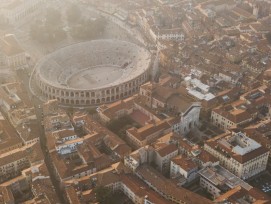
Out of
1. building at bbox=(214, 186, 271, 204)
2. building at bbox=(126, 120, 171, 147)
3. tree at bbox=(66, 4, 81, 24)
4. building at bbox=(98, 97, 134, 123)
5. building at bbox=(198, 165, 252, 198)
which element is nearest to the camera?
building at bbox=(214, 186, 271, 204)

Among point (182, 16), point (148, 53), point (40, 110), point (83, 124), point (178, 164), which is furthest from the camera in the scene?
point (182, 16)

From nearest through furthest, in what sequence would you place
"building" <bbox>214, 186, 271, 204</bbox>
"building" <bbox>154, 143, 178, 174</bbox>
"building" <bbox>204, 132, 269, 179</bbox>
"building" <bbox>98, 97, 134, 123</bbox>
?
"building" <bbox>214, 186, 271, 204</bbox> → "building" <bbox>204, 132, 269, 179</bbox> → "building" <bbox>154, 143, 178, 174</bbox> → "building" <bbox>98, 97, 134, 123</bbox>

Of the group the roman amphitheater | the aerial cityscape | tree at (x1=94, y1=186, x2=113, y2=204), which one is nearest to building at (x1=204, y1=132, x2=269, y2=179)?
the aerial cityscape

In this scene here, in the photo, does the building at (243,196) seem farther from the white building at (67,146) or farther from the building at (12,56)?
the building at (12,56)

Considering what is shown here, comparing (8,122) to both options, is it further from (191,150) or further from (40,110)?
(191,150)

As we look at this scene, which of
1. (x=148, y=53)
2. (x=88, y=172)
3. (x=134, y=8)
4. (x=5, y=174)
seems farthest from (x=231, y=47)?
(x=5, y=174)

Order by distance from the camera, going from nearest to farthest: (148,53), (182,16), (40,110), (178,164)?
(178,164) < (40,110) < (148,53) < (182,16)

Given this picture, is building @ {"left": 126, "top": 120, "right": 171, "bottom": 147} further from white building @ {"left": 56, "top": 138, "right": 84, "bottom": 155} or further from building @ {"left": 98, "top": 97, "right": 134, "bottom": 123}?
white building @ {"left": 56, "top": 138, "right": 84, "bottom": 155}
